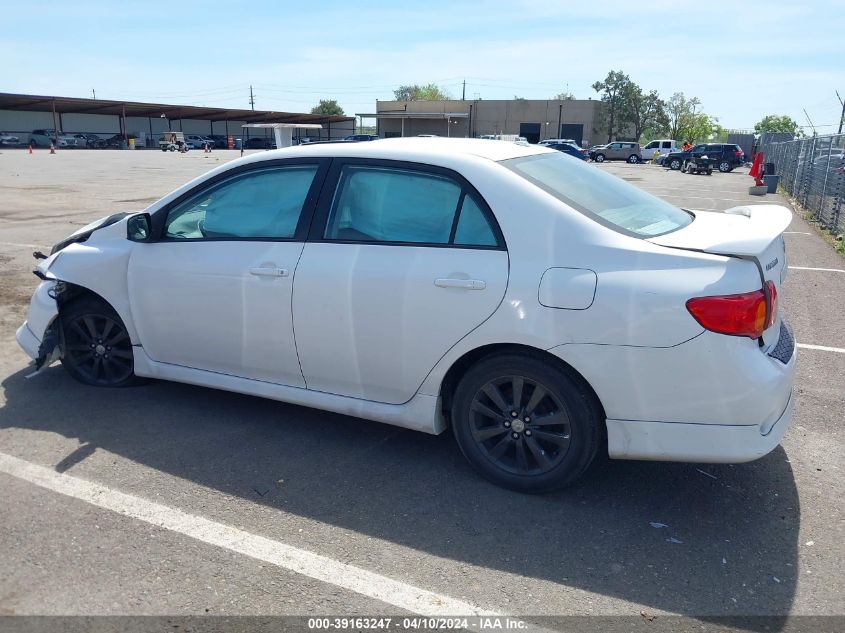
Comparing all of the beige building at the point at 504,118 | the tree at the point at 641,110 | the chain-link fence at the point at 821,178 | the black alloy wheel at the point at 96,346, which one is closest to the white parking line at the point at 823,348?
the black alloy wheel at the point at 96,346

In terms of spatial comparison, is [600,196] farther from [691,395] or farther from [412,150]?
[691,395]

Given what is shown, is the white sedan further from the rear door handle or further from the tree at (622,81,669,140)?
the tree at (622,81,669,140)

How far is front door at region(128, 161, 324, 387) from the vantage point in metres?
3.93

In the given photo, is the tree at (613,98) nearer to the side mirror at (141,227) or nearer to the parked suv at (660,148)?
the parked suv at (660,148)

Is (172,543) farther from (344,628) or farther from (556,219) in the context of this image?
(556,219)

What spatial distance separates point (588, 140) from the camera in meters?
80.9

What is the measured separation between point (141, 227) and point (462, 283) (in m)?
2.21

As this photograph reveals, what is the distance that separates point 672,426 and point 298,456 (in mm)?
2010

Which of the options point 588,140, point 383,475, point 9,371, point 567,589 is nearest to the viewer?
point 567,589

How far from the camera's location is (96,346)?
191 inches

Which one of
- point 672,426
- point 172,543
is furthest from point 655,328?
point 172,543

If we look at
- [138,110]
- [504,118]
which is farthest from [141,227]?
[504,118]

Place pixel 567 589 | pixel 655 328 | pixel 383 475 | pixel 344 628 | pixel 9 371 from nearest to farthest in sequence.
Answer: pixel 344 628
pixel 567 589
pixel 655 328
pixel 383 475
pixel 9 371

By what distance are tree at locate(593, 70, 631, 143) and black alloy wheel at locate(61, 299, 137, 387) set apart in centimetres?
8580
